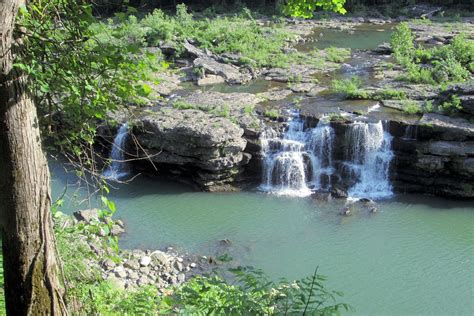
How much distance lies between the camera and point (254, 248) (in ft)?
46.4

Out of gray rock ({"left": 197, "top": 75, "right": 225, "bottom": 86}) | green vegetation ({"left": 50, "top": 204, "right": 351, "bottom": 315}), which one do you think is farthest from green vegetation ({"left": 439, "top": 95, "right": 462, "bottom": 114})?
green vegetation ({"left": 50, "top": 204, "right": 351, "bottom": 315})

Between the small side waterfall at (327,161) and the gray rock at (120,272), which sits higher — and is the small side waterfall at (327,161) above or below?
above

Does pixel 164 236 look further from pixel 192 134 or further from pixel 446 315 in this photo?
pixel 446 315

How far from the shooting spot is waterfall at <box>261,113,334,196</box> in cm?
1759

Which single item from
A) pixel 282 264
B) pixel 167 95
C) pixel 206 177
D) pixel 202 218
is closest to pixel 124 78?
pixel 282 264

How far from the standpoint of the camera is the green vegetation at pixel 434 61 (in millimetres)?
21391

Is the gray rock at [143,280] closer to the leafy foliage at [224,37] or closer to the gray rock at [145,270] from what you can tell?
the gray rock at [145,270]

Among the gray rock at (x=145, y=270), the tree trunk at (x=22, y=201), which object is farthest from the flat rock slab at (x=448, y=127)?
the tree trunk at (x=22, y=201)

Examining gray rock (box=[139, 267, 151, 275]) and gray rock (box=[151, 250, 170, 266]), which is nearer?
gray rock (box=[139, 267, 151, 275])

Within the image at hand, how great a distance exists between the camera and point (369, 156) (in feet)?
58.2

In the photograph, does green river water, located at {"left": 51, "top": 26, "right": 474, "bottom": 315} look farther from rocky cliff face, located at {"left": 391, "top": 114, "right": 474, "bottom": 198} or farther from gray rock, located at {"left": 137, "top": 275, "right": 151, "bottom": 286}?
gray rock, located at {"left": 137, "top": 275, "right": 151, "bottom": 286}

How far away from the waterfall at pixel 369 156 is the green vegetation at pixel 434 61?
4671 mm

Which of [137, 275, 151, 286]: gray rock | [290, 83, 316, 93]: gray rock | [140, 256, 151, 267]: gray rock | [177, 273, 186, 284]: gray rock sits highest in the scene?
[290, 83, 316, 93]: gray rock

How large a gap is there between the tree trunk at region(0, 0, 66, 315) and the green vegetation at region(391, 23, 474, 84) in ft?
60.1
